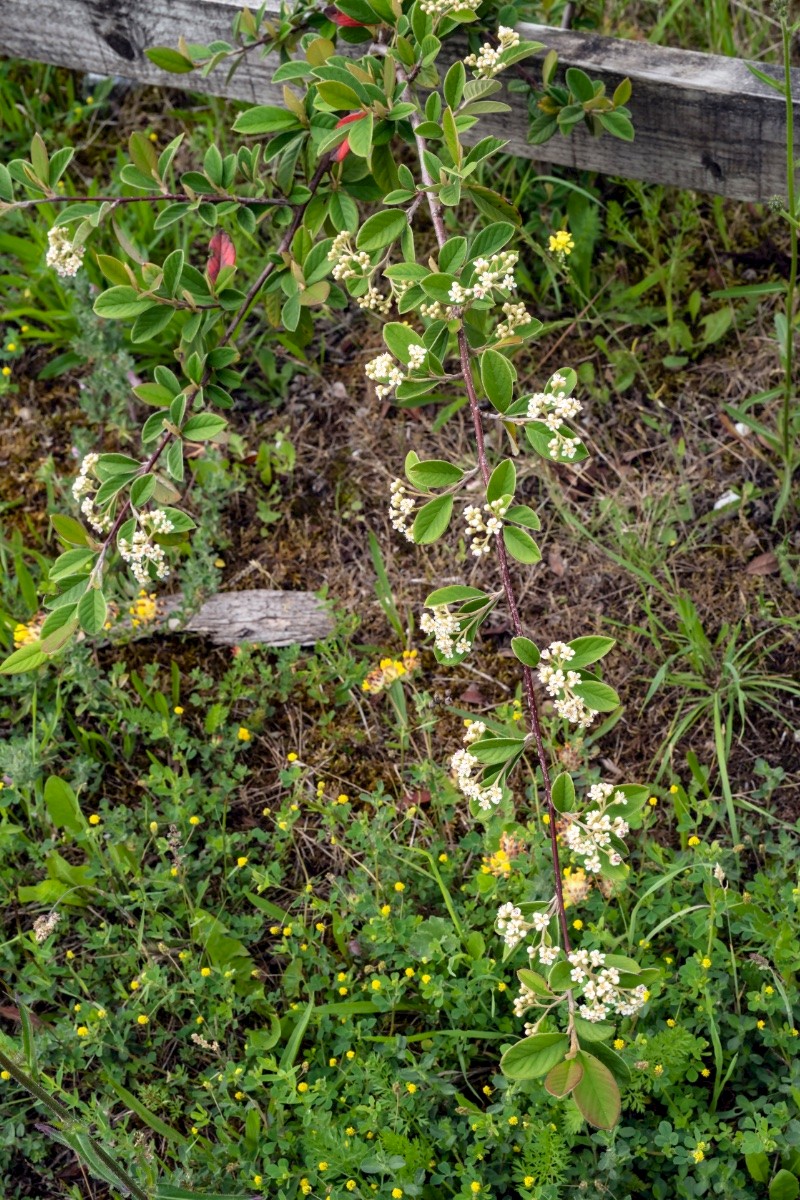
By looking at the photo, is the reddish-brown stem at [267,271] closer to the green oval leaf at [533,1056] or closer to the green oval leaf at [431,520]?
the green oval leaf at [431,520]

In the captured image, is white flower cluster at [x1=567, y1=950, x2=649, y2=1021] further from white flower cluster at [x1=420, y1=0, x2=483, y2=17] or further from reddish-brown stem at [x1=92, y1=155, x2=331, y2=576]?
white flower cluster at [x1=420, y1=0, x2=483, y2=17]

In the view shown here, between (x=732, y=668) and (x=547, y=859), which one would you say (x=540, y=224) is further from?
(x=547, y=859)

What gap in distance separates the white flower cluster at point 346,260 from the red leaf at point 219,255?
12.8 inches

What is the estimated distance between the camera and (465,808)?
8.24 ft

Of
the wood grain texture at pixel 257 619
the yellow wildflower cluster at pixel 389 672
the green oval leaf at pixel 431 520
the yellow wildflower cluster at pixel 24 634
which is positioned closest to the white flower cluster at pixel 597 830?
the green oval leaf at pixel 431 520

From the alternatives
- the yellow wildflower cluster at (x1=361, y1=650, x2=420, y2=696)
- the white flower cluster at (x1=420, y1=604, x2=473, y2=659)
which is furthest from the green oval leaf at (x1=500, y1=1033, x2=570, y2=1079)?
the yellow wildflower cluster at (x1=361, y1=650, x2=420, y2=696)

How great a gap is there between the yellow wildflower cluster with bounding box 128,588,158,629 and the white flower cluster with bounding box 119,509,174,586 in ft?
2.64

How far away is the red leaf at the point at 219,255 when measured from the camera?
88.7 inches

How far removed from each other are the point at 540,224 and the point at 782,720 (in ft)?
4.96

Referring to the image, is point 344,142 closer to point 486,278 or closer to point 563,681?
point 486,278

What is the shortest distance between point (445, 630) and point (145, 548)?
57 centimetres

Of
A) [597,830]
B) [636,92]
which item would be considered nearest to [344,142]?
[636,92]

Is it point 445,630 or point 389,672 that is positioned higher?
point 445,630

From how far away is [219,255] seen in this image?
228cm
